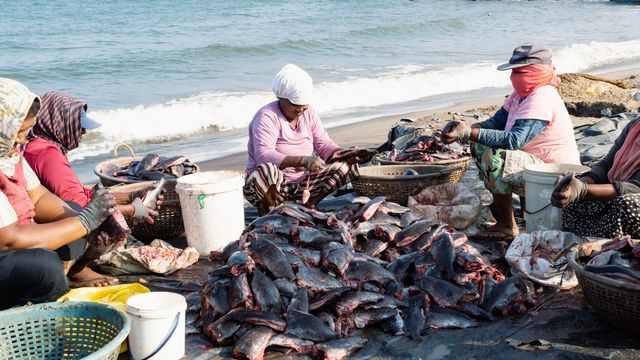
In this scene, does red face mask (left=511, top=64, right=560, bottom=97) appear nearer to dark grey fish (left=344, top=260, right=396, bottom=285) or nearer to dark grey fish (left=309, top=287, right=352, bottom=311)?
dark grey fish (left=344, top=260, right=396, bottom=285)

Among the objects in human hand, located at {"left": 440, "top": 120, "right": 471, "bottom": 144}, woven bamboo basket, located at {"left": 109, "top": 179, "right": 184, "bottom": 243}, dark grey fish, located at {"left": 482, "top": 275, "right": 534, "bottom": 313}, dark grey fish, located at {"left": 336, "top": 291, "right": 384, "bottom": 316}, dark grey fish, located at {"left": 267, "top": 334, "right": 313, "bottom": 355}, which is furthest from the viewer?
woven bamboo basket, located at {"left": 109, "top": 179, "right": 184, "bottom": 243}

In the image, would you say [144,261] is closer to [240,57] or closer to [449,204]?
[449,204]

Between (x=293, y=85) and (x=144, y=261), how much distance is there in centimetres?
198

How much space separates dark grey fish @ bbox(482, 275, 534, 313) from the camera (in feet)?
14.6

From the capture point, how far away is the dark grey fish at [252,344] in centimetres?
396

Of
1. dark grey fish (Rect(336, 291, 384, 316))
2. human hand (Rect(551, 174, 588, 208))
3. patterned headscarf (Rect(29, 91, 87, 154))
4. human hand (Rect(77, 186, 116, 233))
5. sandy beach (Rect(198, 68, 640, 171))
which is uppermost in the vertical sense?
patterned headscarf (Rect(29, 91, 87, 154))

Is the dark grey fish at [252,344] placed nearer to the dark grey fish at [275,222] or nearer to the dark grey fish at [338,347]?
the dark grey fish at [338,347]

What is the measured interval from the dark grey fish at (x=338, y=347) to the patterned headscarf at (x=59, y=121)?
2.59 metres

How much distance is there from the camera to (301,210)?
5410 millimetres

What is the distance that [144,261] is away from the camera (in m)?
5.44

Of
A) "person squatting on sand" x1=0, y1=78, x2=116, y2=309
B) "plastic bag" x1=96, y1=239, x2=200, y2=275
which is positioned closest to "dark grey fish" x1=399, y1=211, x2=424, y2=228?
"plastic bag" x1=96, y1=239, x2=200, y2=275

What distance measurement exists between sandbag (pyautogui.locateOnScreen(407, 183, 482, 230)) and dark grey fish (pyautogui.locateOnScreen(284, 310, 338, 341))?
216cm

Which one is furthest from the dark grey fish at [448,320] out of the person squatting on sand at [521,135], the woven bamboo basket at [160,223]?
the woven bamboo basket at [160,223]

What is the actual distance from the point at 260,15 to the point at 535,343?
3213 cm
